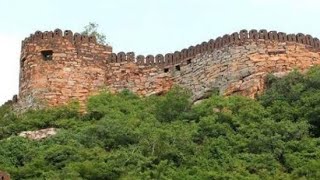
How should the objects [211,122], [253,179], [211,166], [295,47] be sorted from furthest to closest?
[295,47] → [211,122] → [211,166] → [253,179]

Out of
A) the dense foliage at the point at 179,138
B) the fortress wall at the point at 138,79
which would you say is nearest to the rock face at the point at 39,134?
the dense foliage at the point at 179,138

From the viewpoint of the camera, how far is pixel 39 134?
2459 centimetres

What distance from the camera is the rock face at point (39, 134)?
24.3 metres

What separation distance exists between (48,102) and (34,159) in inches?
233

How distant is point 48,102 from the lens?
89.7 ft

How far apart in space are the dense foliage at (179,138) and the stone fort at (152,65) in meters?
0.95

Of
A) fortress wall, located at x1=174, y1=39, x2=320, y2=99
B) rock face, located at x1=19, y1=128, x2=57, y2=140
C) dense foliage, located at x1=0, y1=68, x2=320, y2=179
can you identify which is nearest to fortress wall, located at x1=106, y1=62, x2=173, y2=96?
fortress wall, located at x1=174, y1=39, x2=320, y2=99

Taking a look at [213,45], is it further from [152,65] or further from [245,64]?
[152,65]

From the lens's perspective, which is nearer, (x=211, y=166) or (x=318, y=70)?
(x=211, y=166)

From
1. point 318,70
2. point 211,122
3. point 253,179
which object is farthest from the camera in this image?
point 318,70

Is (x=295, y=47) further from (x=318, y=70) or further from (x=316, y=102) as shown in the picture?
(x=316, y=102)

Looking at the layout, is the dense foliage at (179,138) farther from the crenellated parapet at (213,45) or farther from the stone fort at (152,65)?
the crenellated parapet at (213,45)

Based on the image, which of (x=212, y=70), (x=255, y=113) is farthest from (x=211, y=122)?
(x=212, y=70)

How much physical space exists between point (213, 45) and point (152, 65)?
2152mm
